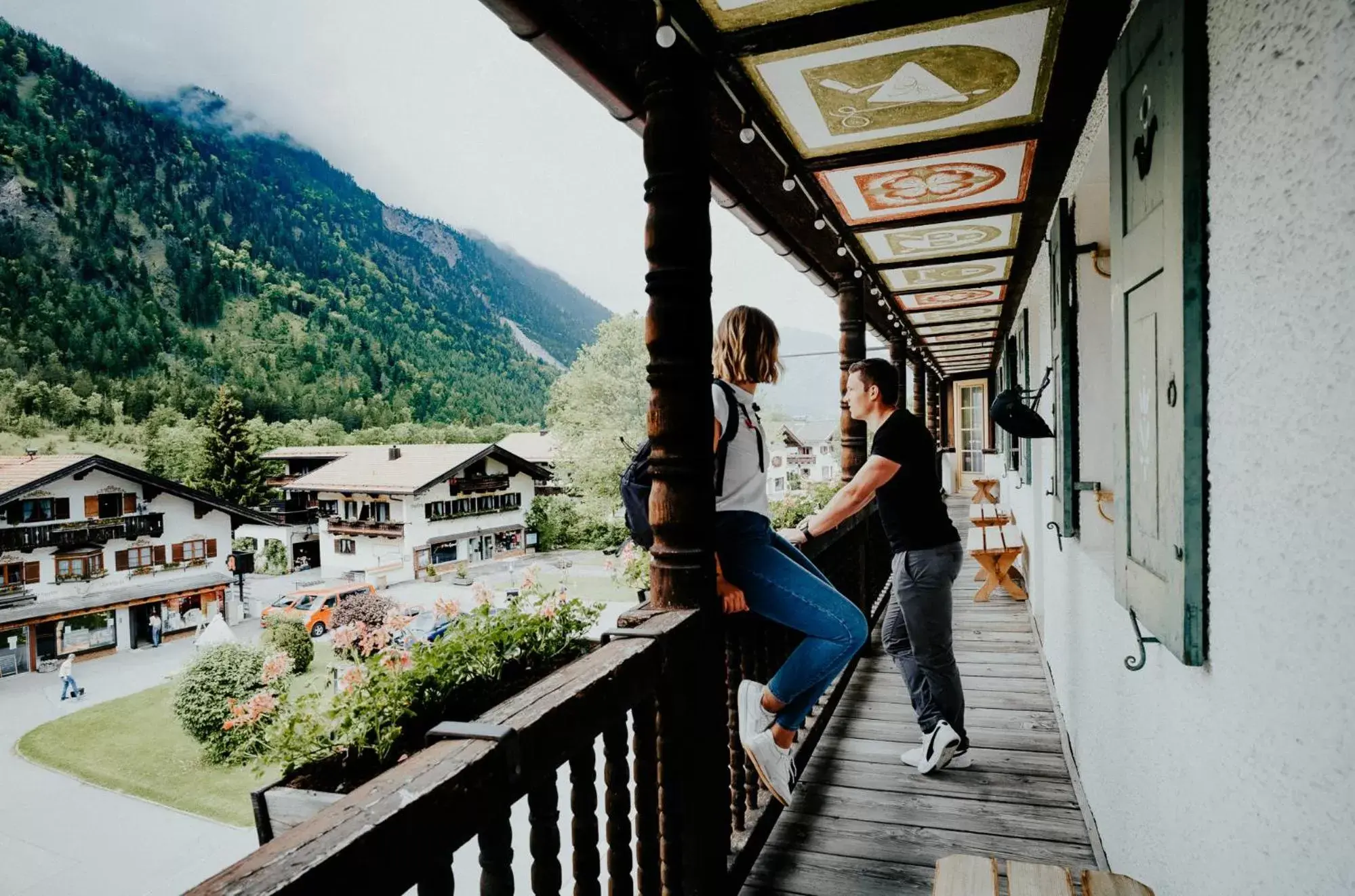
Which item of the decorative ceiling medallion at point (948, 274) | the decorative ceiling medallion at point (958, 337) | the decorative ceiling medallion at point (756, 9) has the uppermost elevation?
the decorative ceiling medallion at point (958, 337)

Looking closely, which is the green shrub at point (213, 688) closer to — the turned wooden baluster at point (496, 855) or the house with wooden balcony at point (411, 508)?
the turned wooden baluster at point (496, 855)

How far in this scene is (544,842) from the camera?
116 cm

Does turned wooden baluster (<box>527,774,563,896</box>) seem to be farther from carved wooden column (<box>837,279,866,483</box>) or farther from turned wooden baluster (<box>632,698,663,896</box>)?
carved wooden column (<box>837,279,866,483</box>)

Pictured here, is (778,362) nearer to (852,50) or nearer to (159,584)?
(852,50)

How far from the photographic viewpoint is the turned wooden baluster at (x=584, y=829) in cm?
131

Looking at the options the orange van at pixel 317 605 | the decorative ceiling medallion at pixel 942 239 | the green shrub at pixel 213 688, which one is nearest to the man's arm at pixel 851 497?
the decorative ceiling medallion at pixel 942 239

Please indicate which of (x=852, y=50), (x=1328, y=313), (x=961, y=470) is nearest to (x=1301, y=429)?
(x=1328, y=313)

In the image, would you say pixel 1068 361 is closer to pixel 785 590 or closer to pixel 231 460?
pixel 785 590

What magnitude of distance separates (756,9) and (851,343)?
3430 mm

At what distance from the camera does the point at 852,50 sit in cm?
219

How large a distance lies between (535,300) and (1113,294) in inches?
4306

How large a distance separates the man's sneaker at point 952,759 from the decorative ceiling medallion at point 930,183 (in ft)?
8.25

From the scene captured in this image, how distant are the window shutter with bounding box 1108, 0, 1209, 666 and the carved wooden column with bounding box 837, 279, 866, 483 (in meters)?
3.30

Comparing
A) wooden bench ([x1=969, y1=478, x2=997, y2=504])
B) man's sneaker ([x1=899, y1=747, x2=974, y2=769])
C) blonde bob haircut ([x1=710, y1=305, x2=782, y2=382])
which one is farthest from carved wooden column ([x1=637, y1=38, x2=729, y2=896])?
wooden bench ([x1=969, y1=478, x2=997, y2=504])
